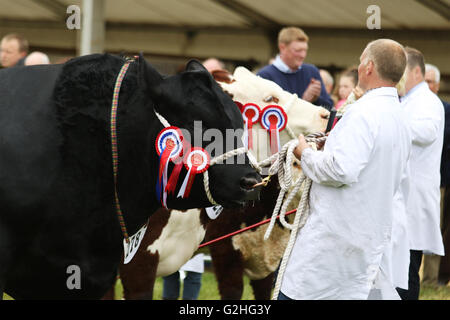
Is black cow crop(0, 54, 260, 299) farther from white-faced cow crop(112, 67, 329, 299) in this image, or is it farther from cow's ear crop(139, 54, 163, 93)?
white-faced cow crop(112, 67, 329, 299)

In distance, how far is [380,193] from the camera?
3.41 meters

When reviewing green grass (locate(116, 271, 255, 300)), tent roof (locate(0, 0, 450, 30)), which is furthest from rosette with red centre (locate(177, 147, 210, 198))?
tent roof (locate(0, 0, 450, 30))

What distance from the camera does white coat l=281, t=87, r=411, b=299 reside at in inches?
132

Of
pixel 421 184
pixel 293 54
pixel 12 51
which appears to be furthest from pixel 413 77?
pixel 12 51

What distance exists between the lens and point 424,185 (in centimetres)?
506

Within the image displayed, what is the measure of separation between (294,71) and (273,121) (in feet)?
5.51

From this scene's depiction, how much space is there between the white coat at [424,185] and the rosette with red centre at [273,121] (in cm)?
99

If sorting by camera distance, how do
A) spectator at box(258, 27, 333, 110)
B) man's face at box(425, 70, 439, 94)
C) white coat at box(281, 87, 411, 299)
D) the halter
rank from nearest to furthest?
the halter
white coat at box(281, 87, 411, 299)
spectator at box(258, 27, 333, 110)
man's face at box(425, 70, 439, 94)

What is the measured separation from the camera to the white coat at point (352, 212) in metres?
3.36

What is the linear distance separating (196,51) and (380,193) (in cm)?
923

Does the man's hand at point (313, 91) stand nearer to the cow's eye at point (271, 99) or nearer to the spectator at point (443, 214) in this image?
the cow's eye at point (271, 99)

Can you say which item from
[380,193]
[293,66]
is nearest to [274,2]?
[293,66]

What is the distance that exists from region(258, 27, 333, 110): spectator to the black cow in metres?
2.87
